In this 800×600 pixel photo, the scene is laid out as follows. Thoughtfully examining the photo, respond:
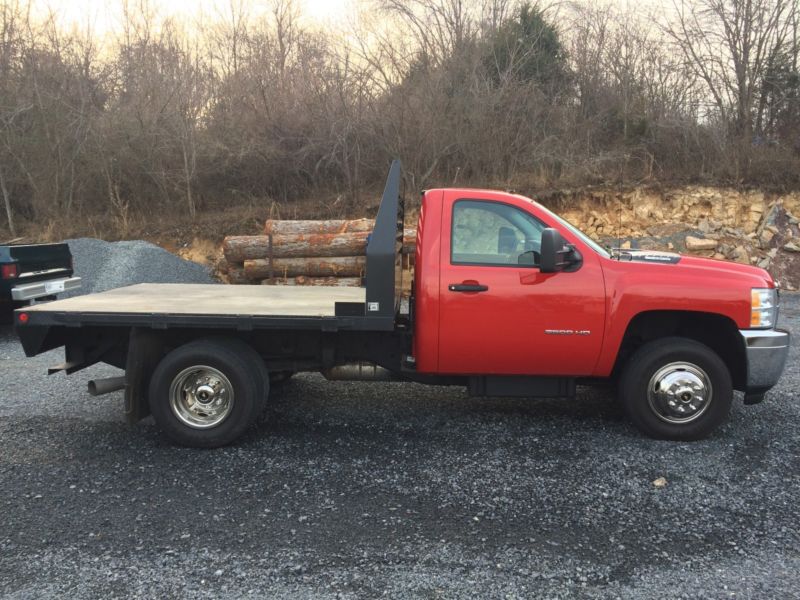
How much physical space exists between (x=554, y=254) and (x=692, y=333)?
1.62 m

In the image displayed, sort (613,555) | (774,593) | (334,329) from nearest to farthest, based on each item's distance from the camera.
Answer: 1. (774,593)
2. (613,555)
3. (334,329)

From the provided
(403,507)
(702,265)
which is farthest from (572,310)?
(403,507)

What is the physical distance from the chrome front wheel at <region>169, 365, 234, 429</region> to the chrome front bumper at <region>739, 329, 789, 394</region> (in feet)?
13.8

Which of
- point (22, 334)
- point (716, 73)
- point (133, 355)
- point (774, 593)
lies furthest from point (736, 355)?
point (716, 73)

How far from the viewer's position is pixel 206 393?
505 cm

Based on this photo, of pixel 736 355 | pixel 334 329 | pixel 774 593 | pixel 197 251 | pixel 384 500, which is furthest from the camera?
pixel 197 251

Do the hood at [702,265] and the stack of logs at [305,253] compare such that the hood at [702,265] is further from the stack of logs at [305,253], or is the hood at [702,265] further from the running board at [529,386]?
the stack of logs at [305,253]

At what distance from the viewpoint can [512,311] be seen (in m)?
4.95

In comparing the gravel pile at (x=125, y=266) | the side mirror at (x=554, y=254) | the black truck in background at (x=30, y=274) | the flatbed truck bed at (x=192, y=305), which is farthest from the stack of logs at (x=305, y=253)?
the side mirror at (x=554, y=254)

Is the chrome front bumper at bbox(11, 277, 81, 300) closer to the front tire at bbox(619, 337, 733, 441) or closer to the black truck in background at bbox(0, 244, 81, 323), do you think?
the black truck in background at bbox(0, 244, 81, 323)

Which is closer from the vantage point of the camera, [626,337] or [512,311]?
[512,311]

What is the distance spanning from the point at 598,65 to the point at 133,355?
18.7 meters

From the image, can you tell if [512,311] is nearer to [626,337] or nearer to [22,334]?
[626,337]

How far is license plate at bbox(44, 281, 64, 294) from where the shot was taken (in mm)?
9297
